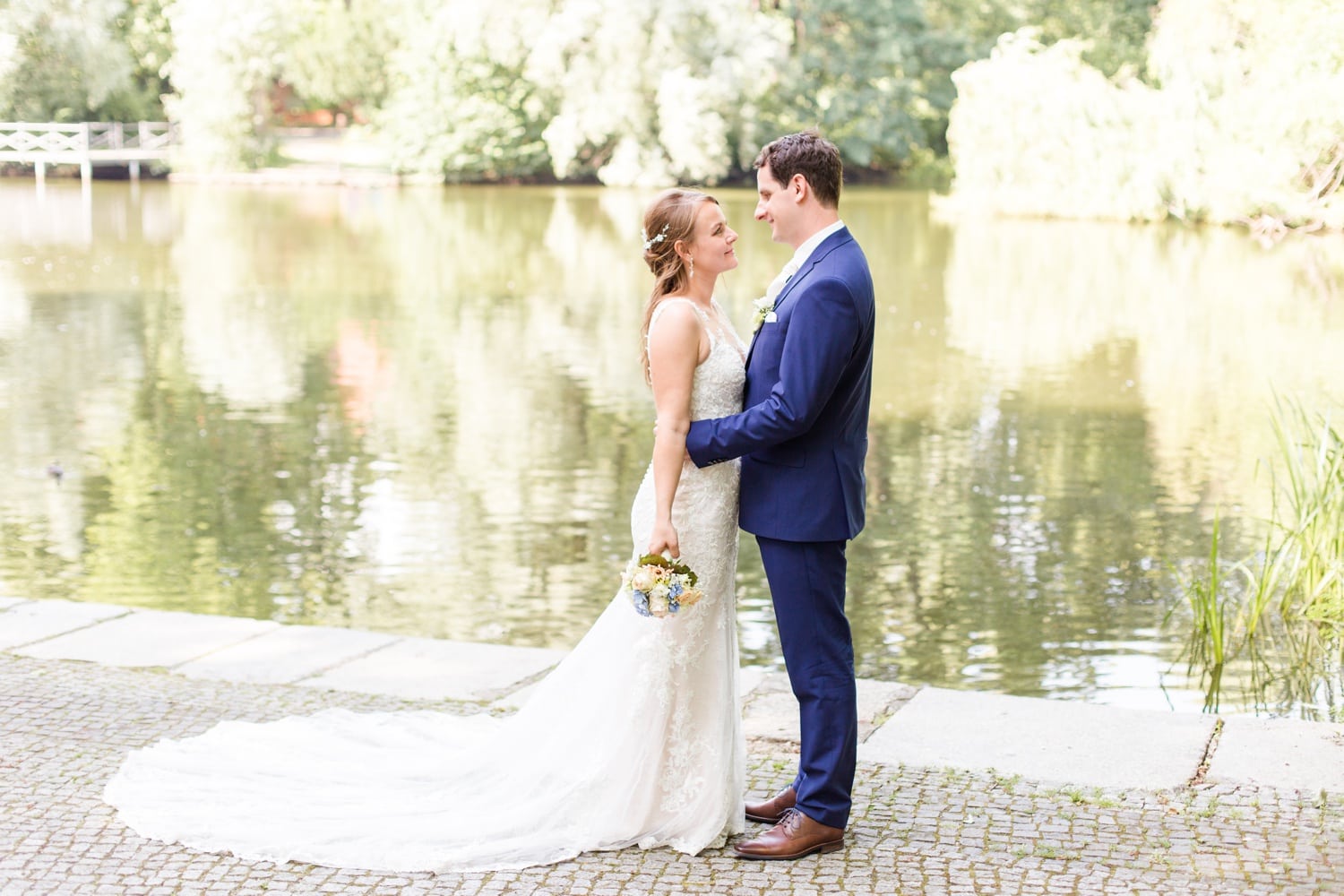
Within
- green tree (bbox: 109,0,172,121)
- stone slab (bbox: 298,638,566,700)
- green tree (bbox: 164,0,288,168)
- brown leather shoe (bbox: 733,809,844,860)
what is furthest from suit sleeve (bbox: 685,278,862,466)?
green tree (bbox: 164,0,288,168)

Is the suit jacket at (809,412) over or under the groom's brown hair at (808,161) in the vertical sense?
under

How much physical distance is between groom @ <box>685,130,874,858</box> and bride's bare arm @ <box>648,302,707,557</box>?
5cm

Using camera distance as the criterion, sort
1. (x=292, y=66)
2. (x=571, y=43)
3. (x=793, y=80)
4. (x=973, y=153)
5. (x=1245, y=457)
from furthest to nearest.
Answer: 1. (x=292, y=66)
2. (x=793, y=80)
3. (x=571, y=43)
4. (x=973, y=153)
5. (x=1245, y=457)

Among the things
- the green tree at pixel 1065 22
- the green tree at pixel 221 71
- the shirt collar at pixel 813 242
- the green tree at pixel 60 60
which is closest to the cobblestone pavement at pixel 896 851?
the shirt collar at pixel 813 242

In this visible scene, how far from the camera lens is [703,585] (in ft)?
12.1

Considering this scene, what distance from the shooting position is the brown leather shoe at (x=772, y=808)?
380 cm

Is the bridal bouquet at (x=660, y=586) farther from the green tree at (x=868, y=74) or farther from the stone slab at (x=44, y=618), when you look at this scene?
the green tree at (x=868, y=74)

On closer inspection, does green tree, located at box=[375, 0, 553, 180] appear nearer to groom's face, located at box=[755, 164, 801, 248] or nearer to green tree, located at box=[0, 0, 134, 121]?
green tree, located at box=[0, 0, 134, 121]

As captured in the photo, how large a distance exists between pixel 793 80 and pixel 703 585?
38.8 m

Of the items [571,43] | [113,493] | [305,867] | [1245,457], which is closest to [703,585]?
[305,867]

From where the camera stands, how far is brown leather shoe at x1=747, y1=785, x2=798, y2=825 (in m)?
3.80

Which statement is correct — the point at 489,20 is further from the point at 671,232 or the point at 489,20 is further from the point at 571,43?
the point at 671,232

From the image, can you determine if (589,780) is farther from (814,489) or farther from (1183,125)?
(1183,125)

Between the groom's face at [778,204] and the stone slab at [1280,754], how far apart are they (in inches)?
76.0
